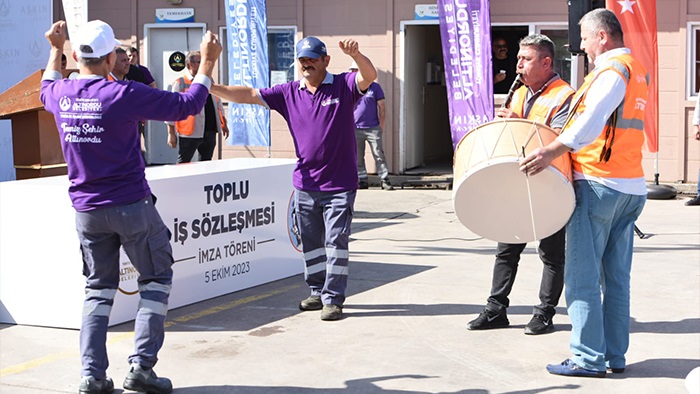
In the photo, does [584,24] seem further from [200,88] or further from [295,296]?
[295,296]

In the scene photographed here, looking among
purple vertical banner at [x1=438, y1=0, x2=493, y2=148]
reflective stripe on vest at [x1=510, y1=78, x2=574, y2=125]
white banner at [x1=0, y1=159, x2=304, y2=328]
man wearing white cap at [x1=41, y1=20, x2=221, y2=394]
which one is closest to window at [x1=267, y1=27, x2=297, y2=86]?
purple vertical banner at [x1=438, y1=0, x2=493, y2=148]

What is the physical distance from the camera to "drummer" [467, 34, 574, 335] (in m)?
6.85

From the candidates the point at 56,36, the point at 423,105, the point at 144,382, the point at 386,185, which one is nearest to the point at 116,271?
the point at 144,382

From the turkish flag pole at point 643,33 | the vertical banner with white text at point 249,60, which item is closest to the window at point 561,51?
the turkish flag pole at point 643,33

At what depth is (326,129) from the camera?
25.3 feet

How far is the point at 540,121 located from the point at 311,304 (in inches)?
92.1

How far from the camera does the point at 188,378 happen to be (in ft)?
20.1

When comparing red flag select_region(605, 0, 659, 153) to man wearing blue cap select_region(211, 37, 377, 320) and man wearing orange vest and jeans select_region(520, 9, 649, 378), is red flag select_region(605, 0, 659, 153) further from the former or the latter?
man wearing orange vest and jeans select_region(520, 9, 649, 378)

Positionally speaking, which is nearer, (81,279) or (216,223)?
(81,279)

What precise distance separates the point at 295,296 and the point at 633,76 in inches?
144

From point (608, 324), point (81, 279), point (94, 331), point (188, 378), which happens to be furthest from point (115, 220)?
point (608, 324)

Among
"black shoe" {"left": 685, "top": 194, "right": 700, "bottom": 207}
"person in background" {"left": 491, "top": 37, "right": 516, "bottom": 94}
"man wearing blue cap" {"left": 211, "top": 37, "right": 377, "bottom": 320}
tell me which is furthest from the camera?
"person in background" {"left": 491, "top": 37, "right": 516, "bottom": 94}

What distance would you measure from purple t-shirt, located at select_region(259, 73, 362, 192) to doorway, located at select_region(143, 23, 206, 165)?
40.3 ft

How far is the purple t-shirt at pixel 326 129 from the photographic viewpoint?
25.3ft
